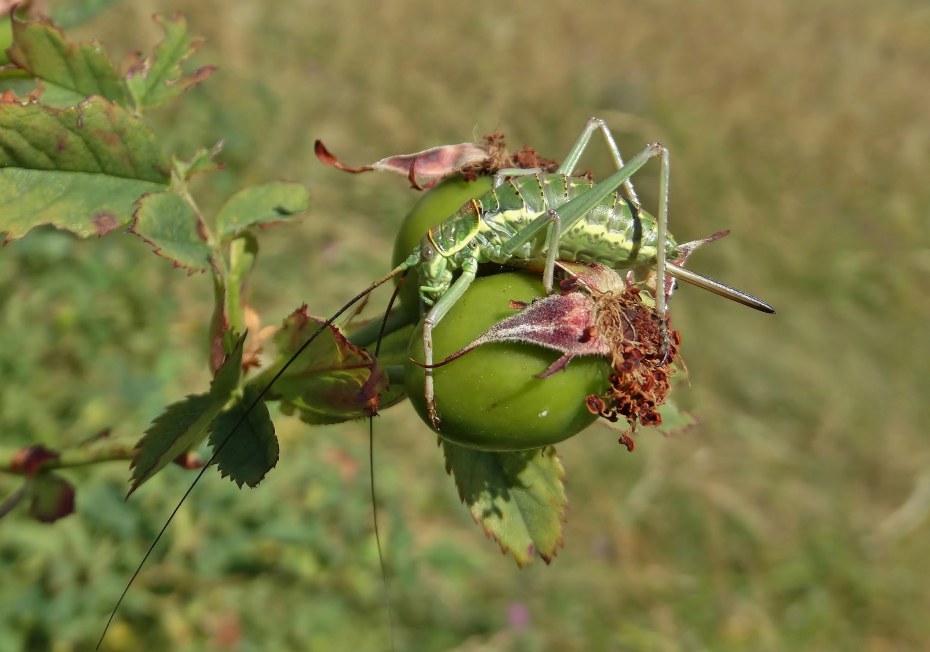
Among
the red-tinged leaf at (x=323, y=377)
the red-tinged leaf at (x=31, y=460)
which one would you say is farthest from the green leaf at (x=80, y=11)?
the red-tinged leaf at (x=323, y=377)

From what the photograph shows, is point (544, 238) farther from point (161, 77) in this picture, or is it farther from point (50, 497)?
point (50, 497)

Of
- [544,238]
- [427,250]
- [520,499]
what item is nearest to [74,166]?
[427,250]

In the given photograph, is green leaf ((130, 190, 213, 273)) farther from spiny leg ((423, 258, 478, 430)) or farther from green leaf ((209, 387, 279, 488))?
spiny leg ((423, 258, 478, 430))

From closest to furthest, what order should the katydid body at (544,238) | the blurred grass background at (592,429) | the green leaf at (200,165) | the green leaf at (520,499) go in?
the katydid body at (544,238) < the green leaf at (520,499) < the green leaf at (200,165) < the blurred grass background at (592,429)

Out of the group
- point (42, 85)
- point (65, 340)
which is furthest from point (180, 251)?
point (65, 340)

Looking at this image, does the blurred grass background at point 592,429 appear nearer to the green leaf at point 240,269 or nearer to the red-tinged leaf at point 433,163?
the green leaf at point 240,269

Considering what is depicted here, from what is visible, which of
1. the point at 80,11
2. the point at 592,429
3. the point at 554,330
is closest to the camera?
the point at 554,330

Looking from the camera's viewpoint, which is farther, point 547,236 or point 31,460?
point 31,460
